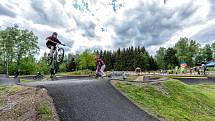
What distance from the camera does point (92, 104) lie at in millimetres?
10562

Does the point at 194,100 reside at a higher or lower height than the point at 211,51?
lower

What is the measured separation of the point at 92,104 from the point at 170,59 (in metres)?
132

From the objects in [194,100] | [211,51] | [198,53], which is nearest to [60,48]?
[194,100]

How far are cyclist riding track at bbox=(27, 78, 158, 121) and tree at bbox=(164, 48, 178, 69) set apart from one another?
128 meters

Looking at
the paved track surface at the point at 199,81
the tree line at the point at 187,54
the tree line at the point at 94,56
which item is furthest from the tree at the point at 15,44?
the tree line at the point at 187,54

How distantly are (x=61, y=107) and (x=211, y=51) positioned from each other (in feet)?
450

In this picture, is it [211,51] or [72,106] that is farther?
[211,51]

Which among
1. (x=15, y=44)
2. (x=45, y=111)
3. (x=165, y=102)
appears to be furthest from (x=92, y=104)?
(x=15, y=44)

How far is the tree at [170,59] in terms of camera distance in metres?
A: 137

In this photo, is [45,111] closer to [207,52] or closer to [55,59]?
[55,59]

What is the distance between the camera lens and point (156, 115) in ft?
36.1

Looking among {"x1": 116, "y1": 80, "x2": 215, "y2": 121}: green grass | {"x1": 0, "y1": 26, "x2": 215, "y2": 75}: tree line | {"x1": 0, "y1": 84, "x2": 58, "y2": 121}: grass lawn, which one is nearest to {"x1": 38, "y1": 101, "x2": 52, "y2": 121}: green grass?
{"x1": 0, "y1": 84, "x2": 58, "y2": 121}: grass lawn

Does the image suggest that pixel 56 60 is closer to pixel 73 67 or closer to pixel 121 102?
pixel 121 102

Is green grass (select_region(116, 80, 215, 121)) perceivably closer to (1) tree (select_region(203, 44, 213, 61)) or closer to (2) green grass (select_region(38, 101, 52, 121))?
(2) green grass (select_region(38, 101, 52, 121))
